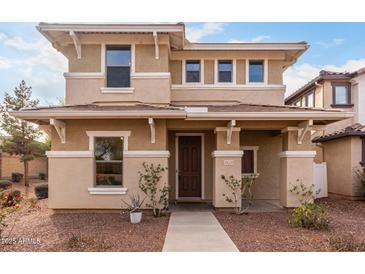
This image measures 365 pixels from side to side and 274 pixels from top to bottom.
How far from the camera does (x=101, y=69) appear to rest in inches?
472

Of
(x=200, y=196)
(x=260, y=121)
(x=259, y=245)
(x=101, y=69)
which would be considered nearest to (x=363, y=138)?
(x=260, y=121)

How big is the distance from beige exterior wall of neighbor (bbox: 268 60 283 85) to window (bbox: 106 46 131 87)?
5.59 meters

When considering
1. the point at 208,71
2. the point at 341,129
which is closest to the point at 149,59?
the point at 208,71

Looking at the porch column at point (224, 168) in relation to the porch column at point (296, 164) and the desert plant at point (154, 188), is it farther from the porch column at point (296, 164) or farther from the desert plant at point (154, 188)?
the desert plant at point (154, 188)

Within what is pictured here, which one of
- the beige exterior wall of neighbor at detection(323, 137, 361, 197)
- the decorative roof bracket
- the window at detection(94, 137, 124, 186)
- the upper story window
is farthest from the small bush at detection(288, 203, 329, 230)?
the upper story window

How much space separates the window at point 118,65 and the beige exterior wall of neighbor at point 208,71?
3294 millimetres

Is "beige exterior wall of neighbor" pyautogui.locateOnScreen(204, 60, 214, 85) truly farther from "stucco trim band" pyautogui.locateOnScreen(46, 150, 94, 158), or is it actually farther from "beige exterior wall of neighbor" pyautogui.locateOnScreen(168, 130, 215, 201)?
"stucco trim band" pyautogui.locateOnScreen(46, 150, 94, 158)

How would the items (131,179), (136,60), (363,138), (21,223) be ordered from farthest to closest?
(363,138) → (136,60) → (131,179) → (21,223)

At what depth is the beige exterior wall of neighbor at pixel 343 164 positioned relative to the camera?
14.8 metres

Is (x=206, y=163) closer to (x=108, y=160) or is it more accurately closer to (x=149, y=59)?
(x=108, y=160)

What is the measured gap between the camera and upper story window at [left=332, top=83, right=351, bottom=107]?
1925 cm

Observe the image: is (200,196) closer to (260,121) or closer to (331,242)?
(260,121)

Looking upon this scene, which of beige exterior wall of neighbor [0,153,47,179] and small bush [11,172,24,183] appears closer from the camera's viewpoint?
small bush [11,172,24,183]

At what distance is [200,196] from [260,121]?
13.6ft
